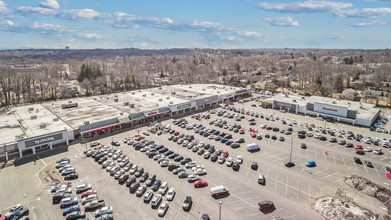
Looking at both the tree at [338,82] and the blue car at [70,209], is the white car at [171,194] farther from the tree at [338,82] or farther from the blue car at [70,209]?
the tree at [338,82]

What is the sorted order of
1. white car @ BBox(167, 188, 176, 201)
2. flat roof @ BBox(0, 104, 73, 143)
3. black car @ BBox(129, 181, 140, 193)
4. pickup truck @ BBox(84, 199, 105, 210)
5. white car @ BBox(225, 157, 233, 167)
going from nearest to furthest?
1. pickup truck @ BBox(84, 199, 105, 210)
2. white car @ BBox(167, 188, 176, 201)
3. black car @ BBox(129, 181, 140, 193)
4. white car @ BBox(225, 157, 233, 167)
5. flat roof @ BBox(0, 104, 73, 143)

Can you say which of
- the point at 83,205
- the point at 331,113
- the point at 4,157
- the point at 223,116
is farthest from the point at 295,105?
the point at 4,157

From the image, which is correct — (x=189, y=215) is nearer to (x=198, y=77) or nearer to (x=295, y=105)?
Result: (x=295, y=105)

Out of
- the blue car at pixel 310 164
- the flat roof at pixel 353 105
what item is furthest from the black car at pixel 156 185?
the flat roof at pixel 353 105

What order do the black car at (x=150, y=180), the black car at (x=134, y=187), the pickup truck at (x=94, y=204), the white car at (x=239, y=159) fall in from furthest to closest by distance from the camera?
the white car at (x=239, y=159) < the black car at (x=150, y=180) < the black car at (x=134, y=187) < the pickup truck at (x=94, y=204)

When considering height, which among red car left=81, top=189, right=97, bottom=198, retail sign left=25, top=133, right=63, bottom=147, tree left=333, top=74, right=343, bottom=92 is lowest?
red car left=81, top=189, right=97, bottom=198

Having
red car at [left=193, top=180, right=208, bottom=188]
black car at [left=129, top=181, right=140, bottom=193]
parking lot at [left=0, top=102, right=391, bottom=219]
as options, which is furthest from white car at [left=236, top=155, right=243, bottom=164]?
black car at [left=129, top=181, right=140, bottom=193]

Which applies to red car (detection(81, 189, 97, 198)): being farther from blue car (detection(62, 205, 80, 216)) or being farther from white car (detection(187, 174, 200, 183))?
white car (detection(187, 174, 200, 183))
